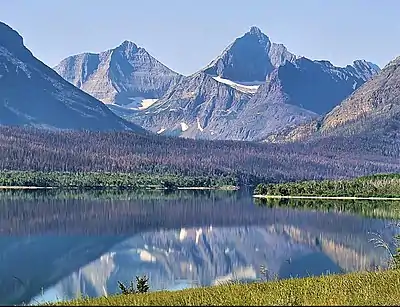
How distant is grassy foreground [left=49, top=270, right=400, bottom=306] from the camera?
20594 mm

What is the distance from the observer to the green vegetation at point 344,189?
167 meters

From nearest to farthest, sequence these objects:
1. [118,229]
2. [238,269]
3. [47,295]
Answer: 1. [47,295]
2. [238,269]
3. [118,229]

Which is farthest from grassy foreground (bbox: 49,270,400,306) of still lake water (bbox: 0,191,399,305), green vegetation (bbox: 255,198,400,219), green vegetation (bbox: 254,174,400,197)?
green vegetation (bbox: 254,174,400,197)

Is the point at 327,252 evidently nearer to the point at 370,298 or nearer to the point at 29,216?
the point at 29,216

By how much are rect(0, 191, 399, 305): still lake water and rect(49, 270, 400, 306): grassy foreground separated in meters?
18.4

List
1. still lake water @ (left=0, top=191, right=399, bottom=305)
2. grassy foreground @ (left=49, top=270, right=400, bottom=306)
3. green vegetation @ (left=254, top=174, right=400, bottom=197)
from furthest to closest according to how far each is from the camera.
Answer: green vegetation @ (left=254, top=174, right=400, bottom=197)
still lake water @ (left=0, top=191, right=399, bottom=305)
grassy foreground @ (left=49, top=270, right=400, bottom=306)

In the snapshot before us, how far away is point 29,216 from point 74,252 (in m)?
34.7

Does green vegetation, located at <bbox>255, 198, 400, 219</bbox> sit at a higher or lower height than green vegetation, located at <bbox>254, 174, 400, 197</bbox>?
lower

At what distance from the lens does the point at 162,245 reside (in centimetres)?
8094

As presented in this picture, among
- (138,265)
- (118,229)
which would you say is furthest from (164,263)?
(118,229)

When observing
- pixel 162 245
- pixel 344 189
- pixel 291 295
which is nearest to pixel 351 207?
pixel 344 189

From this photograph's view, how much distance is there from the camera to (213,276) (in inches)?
2333

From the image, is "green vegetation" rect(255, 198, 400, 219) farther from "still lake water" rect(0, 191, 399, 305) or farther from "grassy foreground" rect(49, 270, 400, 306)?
"grassy foreground" rect(49, 270, 400, 306)

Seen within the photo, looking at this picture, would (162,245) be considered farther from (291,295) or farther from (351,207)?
(351,207)
